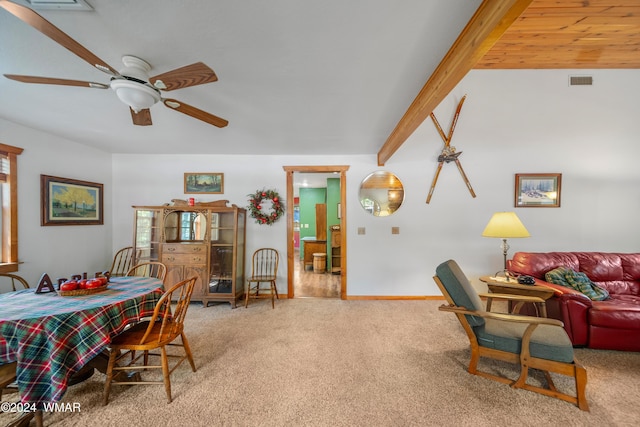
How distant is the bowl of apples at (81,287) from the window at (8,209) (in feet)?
5.85

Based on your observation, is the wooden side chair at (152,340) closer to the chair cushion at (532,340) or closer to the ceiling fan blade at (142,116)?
the ceiling fan blade at (142,116)

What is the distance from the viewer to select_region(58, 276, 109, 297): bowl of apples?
1.76 metres

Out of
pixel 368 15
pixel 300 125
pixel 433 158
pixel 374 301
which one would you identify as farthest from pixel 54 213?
pixel 433 158

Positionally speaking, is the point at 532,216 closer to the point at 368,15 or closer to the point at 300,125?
the point at 300,125

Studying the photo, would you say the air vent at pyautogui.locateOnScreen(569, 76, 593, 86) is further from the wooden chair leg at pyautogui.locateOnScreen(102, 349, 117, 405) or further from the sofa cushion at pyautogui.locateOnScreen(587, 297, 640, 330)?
the wooden chair leg at pyautogui.locateOnScreen(102, 349, 117, 405)

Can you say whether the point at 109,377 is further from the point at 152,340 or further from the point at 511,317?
the point at 511,317

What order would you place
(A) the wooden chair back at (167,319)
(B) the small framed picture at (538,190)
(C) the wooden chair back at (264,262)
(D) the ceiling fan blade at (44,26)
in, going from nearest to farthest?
(D) the ceiling fan blade at (44,26) → (A) the wooden chair back at (167,319) → (B) the small framed picture at (538,190) → (C) the wooden chair back at (264,262)

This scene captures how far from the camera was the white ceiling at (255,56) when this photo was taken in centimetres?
130

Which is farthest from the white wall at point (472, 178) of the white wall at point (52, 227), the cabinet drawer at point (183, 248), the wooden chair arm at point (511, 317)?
the wooden chair arm at point (511, 317)

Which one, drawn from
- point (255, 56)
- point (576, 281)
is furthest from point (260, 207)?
point (576, 281)

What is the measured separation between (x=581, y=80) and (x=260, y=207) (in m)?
5.19

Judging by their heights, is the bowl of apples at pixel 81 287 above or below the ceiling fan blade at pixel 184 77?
below

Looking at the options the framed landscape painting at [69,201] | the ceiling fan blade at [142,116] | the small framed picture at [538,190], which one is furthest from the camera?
the small framed picture at [538,190]

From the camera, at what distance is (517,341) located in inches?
71.3
